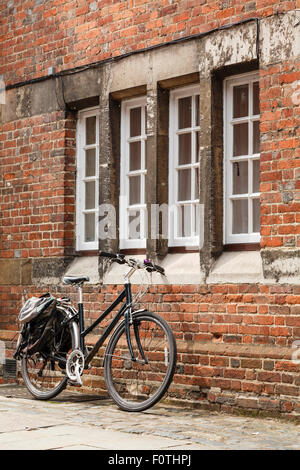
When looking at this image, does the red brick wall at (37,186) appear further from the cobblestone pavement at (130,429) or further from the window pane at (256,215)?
the window pane at (256,215)

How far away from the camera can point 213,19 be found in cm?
806

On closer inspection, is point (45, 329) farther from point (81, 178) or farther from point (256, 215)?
point (256, 215)

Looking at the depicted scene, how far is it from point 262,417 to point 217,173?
223cm

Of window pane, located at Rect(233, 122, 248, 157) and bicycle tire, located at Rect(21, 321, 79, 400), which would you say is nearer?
window pane, located at Rect(233, 122, 248, 157)

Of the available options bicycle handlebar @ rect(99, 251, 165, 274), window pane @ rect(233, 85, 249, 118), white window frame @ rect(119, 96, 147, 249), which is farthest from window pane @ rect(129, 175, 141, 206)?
window pane @ rect(233, 85, 249, 118)

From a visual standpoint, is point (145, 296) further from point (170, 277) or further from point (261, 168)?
point (261, 168)

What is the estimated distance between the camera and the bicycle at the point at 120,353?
7.73 meters

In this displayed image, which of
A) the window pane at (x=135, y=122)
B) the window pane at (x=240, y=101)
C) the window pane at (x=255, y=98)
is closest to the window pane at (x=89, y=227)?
the window pane at (x=135, y=122)

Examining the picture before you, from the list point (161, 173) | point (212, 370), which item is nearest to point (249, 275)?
point (212, 370)

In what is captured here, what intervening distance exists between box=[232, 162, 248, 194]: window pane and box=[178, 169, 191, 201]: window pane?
1.86 ft

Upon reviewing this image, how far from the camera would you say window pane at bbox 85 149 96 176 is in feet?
31.4

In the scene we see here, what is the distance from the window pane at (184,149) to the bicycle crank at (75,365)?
2105mm

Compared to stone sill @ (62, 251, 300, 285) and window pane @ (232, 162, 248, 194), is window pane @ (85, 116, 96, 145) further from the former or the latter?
window pane @ (232, 162, 248, 194)

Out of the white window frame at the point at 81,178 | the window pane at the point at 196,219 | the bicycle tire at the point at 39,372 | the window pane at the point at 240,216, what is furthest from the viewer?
the white window frame at the point at 81,178
